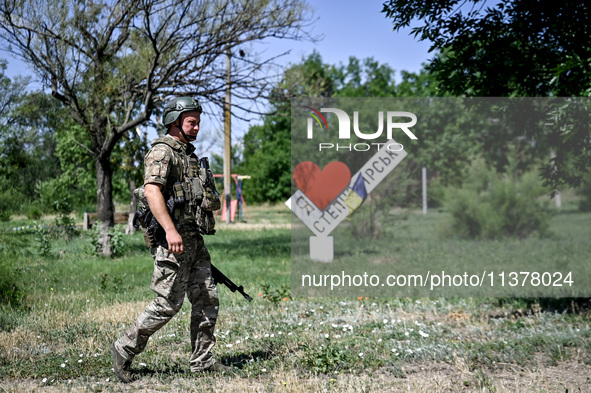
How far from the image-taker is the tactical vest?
14.3 feet

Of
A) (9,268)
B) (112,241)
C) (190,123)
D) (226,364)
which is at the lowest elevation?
(226,364)

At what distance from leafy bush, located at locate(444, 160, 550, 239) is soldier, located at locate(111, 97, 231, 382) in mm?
12759

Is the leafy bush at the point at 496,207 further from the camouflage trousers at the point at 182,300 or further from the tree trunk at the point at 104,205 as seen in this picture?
the camouflage trousers at the point at 182,300

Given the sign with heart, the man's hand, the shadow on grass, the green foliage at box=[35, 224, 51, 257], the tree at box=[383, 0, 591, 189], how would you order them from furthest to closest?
the sign with heart, the green foliage at box=[35, 224, 51, 257], the tree at box=[383, 0, 591, 189], the shadow on grass, the man's hand

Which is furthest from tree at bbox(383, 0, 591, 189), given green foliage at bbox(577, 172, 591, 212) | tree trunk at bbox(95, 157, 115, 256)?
green foliage at bbox(577, 172, 591, 212)

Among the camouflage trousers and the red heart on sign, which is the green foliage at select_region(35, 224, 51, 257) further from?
the camouflage trousers

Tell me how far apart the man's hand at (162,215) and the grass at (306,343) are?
3.43ft

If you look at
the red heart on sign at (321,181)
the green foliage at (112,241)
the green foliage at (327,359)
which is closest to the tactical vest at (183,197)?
the green foliage at (327,359)

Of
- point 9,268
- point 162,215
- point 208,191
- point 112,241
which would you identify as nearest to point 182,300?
point 162,215

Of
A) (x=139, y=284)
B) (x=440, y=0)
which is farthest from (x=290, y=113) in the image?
(x=440, y=0)

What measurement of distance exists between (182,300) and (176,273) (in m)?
0.26

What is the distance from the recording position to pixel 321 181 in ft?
42.2

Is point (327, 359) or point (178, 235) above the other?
point (178, 235)

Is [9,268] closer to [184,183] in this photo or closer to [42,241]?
[184,183]
